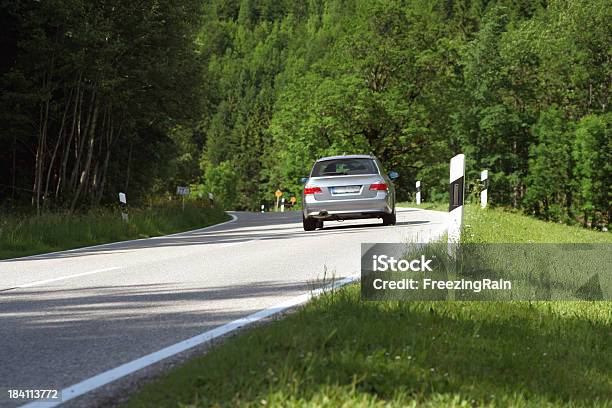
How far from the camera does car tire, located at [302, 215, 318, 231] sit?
2006 cm

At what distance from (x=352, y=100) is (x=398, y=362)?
46.0 meters

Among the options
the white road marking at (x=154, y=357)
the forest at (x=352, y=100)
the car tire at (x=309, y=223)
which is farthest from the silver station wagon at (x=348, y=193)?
the white road marking at (x=154, y=357)

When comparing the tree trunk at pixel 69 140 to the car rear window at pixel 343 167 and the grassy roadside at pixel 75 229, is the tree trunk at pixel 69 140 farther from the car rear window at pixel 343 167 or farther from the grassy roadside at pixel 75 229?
the car rear window at pixel 343 167

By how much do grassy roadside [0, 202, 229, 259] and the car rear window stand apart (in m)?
5.35

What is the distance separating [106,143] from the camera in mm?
34312

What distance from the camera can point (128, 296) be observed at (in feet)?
27.9

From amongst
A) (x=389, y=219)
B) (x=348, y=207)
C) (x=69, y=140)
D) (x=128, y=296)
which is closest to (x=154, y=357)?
(x=128, y=296)

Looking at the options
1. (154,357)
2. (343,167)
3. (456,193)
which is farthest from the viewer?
(343,167)

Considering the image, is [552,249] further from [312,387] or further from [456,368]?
[312,387]

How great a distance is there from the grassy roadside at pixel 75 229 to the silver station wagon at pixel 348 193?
16.7ft

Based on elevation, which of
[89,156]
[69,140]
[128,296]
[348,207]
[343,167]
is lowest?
[128,296]

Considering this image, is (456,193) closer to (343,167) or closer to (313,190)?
(313,190)

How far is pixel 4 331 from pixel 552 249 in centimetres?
830

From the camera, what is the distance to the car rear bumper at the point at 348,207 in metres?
19.0
